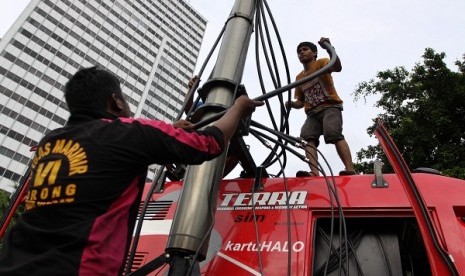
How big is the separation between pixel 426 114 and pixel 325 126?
11.0 m

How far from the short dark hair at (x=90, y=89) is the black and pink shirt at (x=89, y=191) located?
0.08m

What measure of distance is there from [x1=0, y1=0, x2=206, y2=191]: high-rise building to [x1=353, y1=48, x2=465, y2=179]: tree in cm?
3777

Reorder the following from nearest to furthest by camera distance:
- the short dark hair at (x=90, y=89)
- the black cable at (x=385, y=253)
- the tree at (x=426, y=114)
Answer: the short dark hair at (x=90, y=89)
the black cable at (x=385, y=253)
the tree at (x=426, y=114)

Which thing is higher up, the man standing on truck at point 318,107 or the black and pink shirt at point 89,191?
the man standing on truck at point 318,107

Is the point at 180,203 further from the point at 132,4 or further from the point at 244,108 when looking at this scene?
the point at 132,4

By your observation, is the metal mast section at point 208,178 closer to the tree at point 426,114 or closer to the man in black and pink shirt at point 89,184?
the man in black and pink shirt at point 89,184

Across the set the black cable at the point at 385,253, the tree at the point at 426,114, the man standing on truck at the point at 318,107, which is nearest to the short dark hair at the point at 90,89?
the black cable at the point at 385,253

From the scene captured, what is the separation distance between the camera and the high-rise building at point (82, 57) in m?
46.0

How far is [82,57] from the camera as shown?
54.8m

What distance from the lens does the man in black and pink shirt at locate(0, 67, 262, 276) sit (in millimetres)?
1300

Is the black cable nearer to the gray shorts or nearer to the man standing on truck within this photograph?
the man standing on truck

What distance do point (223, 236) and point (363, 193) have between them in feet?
2.95

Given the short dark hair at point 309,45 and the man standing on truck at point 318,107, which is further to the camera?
the short dark hair at point 309,45

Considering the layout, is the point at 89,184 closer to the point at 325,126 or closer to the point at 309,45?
the point at 325,126
